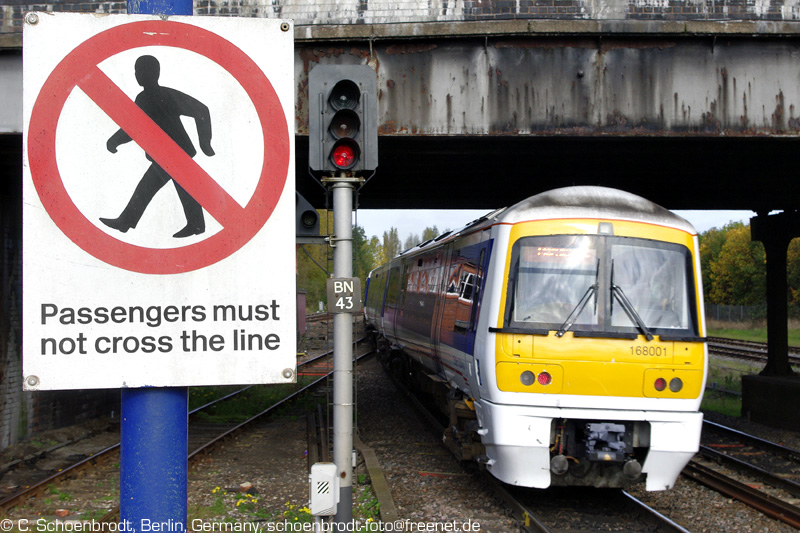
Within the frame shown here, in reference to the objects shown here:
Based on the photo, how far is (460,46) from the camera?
30.5ft

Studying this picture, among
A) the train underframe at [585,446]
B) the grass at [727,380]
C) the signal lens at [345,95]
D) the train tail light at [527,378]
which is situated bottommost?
the grass at [727,380]

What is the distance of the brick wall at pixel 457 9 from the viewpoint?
914 centimetres

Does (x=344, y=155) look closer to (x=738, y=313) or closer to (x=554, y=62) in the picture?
(x=554, y=62)

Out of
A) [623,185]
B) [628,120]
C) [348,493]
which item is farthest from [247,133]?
[623,185]

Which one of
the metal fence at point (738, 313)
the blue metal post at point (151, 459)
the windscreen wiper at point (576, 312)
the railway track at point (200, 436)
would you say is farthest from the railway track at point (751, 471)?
the metal fence at point (738, 313)

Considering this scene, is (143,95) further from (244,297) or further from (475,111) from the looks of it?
(475,111)

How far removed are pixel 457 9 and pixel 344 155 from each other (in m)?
5.62

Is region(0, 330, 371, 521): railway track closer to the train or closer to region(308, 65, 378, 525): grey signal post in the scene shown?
region(308, 65, 378, 525): grey signal post

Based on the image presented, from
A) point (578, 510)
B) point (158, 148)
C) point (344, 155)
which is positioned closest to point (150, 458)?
point (158, 148)

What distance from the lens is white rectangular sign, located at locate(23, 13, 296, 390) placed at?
2.31 metres

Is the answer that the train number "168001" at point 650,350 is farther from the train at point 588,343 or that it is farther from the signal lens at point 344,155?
the signal lens at point 344,155

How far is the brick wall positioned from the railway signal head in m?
5.33

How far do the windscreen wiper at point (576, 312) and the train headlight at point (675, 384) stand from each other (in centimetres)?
113

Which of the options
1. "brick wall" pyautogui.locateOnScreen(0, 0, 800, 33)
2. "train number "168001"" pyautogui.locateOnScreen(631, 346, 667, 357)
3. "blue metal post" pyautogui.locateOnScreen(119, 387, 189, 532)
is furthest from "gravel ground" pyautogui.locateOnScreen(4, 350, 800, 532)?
"brick wall" pyautogui.locateOnScreen(0, 0, 800, 33)
